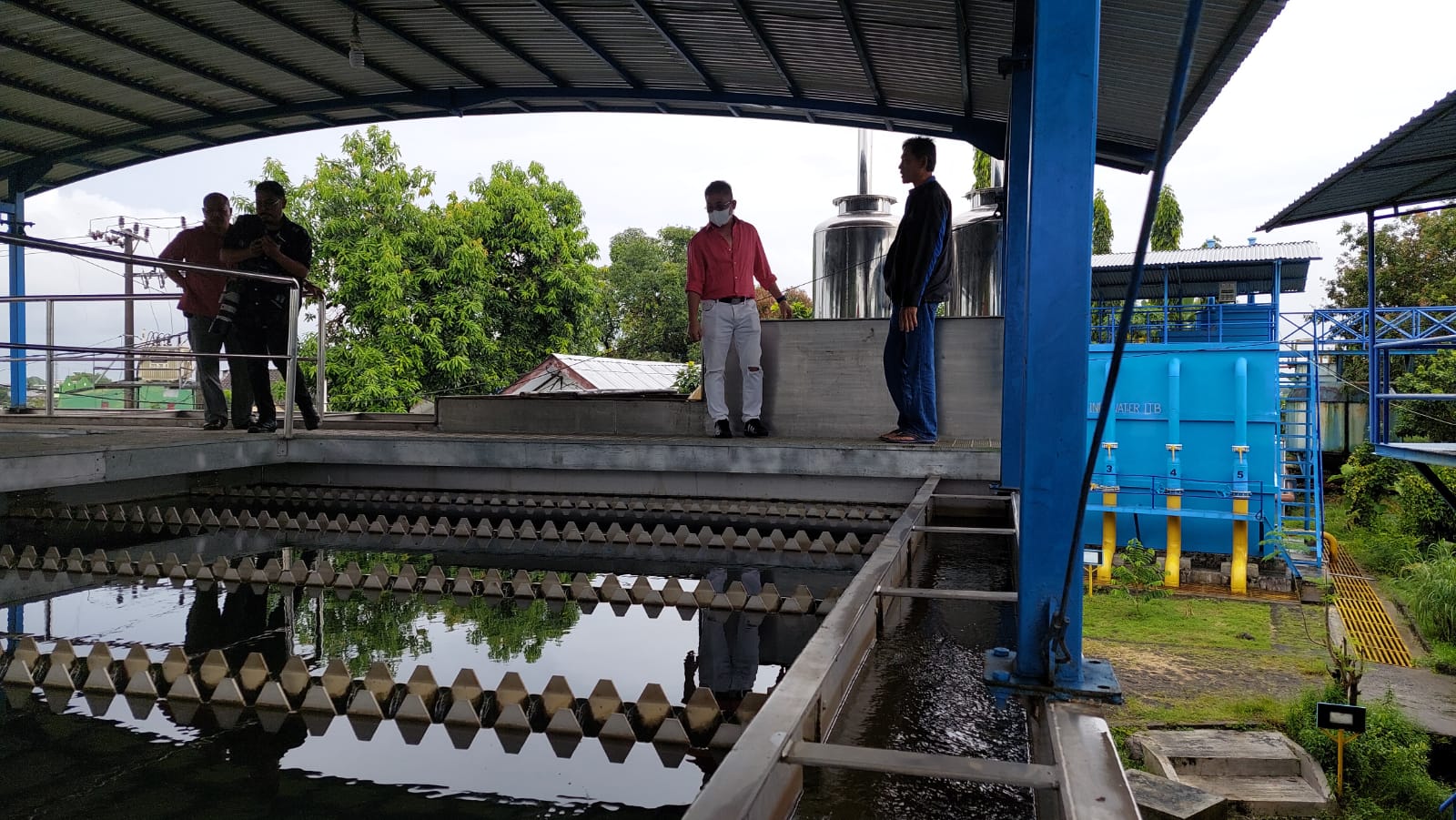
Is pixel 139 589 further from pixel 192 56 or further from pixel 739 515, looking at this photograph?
pixel 192 56

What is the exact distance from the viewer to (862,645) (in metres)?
2.60

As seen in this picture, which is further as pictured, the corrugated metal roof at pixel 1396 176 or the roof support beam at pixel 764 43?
the corrugated metal roof at pixel 1396 176

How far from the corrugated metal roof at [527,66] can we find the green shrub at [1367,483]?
27.6 metres

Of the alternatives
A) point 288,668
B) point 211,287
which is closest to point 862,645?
point 288,668

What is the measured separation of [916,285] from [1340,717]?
745cm

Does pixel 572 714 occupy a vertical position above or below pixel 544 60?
below

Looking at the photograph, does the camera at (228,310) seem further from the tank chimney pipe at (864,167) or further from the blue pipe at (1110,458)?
the blue pipe at (1110,458)

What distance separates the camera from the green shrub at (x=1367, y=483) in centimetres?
2870

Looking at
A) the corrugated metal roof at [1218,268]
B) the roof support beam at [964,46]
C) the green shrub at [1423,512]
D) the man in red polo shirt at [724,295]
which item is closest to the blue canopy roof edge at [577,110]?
the roof support beam at [964,46]

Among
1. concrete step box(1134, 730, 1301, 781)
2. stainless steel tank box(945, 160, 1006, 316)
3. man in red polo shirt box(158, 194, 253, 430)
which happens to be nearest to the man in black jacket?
man in red polo shirt box(158, 194, 253, 430)

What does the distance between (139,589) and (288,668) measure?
1.97 metres

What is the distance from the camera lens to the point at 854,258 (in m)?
13.5

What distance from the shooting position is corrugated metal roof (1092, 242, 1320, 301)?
22.0m

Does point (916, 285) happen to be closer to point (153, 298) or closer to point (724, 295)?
point (724, 295)
